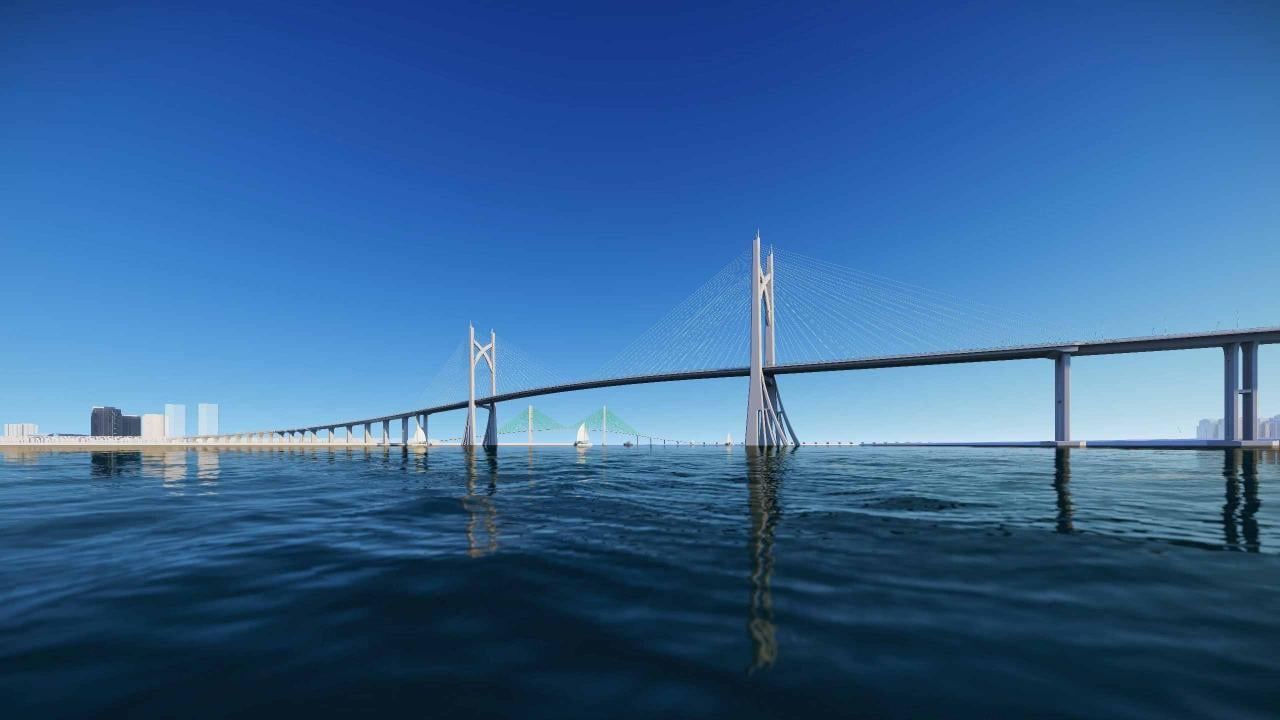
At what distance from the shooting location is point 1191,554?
234 inches

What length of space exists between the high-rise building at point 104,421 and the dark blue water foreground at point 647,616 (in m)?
211

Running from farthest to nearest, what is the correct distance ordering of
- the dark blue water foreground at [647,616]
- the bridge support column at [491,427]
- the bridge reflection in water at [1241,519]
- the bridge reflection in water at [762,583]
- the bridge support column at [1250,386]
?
the bridge support column at [491,427] → the bridge support column at [1250,386] → the bridge reflection in water at [1241,519] → the bridge reflection in water at [762,583] → the dark blue water foreground at [647,616]

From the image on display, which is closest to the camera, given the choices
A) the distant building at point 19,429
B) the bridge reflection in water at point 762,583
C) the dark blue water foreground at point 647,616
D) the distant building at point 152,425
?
the dark blue water foreground at point 647,616

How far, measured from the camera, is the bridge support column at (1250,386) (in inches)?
1870

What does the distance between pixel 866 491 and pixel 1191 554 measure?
699 centimetres

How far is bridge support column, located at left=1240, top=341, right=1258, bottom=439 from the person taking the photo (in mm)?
47500

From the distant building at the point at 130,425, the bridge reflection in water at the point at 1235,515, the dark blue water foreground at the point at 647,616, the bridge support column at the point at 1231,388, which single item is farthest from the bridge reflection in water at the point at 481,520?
the distant building at the point at 130,425

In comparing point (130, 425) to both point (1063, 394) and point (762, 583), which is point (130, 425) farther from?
point (1063, 394)

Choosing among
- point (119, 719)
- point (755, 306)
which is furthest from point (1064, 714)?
point (755, 306)

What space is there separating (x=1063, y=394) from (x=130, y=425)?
243m

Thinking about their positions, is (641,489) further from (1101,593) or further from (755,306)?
(755,306)

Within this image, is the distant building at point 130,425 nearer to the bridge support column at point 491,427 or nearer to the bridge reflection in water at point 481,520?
the bridge support column at point 491,427

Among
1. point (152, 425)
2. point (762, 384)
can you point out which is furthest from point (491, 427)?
point (152, 425)

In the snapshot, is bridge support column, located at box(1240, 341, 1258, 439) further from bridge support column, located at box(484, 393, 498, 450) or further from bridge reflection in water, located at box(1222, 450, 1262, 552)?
bridge support column, located at box(484, 393, 498, 450)
